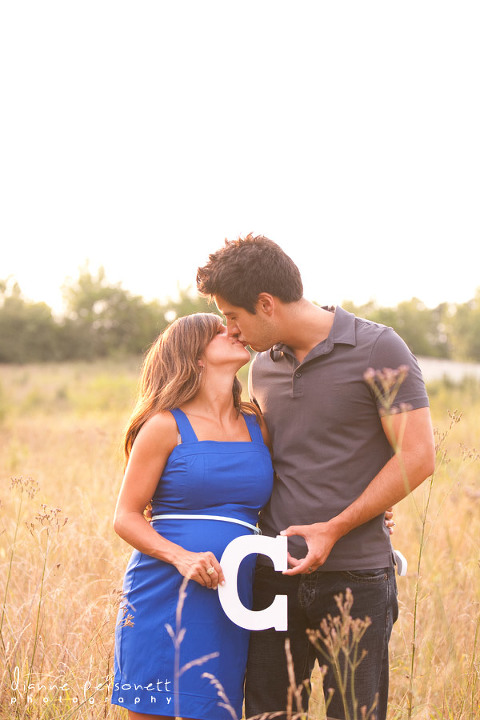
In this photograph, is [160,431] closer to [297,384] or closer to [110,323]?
[297,384]

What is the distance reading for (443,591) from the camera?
13.9 ft

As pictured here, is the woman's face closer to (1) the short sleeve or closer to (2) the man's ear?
(2) the man's ear

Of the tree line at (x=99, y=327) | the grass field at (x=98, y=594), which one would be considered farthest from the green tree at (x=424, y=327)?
the grass field at (x=98, y=594)

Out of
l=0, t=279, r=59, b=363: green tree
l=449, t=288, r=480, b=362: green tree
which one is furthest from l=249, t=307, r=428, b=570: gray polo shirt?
l=0, t=279, r=59, b=363: green tree

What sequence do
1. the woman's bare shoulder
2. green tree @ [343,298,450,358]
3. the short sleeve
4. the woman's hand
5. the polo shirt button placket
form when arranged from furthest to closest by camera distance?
1. green tree @ [343,298,450,358]
2. the polo shirt button placket
3. the woman's bare shoulder
4. the short sleeve
5. the woman's hand

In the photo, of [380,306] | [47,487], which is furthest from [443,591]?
[380,306]

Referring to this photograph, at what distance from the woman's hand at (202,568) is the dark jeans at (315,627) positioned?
370 millimetres

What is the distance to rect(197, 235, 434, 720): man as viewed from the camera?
8.25 ft

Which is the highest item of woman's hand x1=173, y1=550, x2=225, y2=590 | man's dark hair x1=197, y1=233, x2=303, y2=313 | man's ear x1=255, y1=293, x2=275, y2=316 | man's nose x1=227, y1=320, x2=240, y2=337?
man's dark hair x1=197, y1=233, x2=303, y2=313

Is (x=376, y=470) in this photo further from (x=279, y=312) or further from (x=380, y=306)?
(x=380, y=306)

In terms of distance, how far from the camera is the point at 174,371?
2820 mm

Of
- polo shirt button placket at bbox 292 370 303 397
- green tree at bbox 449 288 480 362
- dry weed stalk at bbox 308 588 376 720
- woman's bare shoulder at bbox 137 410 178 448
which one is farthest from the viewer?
A: green tree at bbox 449 288 480 362

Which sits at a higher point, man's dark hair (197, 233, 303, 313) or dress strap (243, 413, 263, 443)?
man's dark hair (197, 233, 303, 313)

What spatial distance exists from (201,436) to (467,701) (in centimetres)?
153
